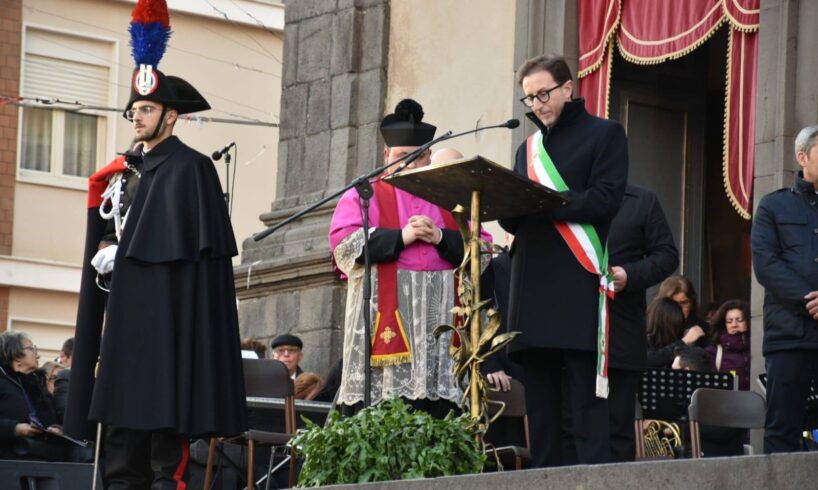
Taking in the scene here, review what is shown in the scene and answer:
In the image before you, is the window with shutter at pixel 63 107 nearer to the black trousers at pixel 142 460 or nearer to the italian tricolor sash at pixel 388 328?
the italian tricolor sash at pixel 388 328

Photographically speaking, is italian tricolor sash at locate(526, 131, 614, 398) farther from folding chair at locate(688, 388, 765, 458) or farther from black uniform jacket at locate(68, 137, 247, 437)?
folding chair at locate(688, 388, 765, 458)

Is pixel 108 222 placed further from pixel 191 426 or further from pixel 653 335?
pixel 653 335

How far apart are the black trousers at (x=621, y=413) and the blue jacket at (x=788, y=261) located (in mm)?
1000

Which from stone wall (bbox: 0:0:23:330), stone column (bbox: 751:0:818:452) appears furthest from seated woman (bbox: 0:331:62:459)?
stone wall (bbox: 0:0:23:330)

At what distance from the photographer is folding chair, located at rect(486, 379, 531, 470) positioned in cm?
985

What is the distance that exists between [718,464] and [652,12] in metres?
7.07

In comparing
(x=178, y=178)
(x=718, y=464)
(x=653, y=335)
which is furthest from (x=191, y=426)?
(x=653, y=335)

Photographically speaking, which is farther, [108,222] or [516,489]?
[108,222]

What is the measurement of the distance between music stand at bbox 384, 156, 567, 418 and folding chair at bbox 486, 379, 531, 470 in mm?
1887

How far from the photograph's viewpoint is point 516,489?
6.70m

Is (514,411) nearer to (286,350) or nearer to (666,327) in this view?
(666,327)

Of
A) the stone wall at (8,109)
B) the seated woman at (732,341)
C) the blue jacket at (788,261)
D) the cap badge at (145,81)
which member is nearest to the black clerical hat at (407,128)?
the cap badge at (145,81)

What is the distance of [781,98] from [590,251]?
3.99m

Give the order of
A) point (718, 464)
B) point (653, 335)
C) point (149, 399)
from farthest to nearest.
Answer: point (653, 335) → point (149, 399) → point (718, 464)
